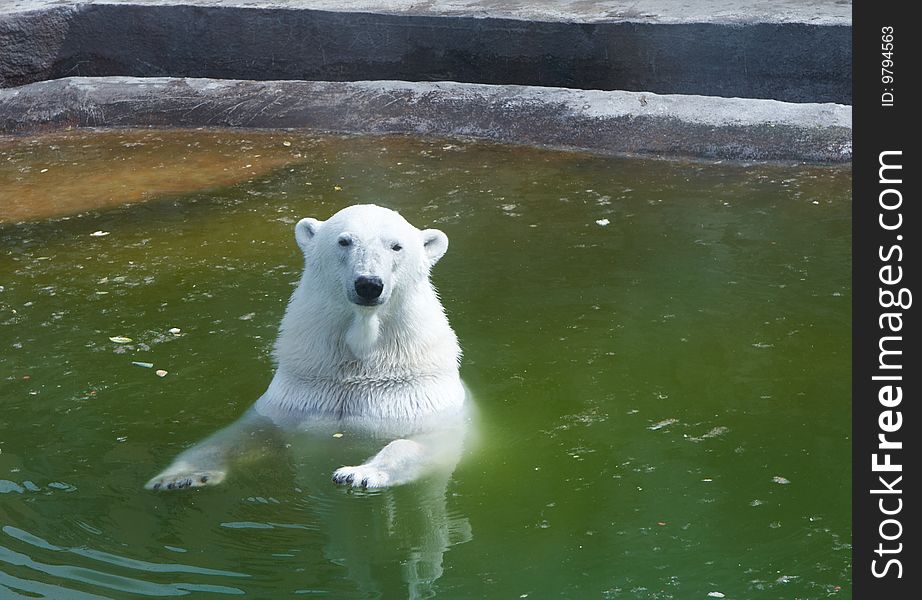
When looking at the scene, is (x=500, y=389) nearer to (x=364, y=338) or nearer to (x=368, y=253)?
(x=364, y=338)

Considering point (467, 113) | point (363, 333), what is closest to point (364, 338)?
point (363, 333)

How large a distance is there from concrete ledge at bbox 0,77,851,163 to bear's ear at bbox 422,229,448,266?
3.78m

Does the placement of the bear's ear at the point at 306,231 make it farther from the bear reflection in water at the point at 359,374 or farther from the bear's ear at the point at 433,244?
the bear's ear at the point at 433,244

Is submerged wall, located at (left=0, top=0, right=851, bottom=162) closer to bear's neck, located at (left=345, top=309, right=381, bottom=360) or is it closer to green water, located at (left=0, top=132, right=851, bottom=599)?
green water, located at (left=0, top=132, right=851, bottom=599)

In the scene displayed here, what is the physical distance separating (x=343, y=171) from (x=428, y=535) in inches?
171

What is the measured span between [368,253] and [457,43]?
529 centimetres

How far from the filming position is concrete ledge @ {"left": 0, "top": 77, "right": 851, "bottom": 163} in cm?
764

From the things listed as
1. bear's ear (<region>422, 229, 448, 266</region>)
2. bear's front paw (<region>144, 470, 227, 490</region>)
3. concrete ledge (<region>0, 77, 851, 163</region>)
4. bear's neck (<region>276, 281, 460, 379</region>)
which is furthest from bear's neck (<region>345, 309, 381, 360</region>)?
concrete ledge (<region>0, 77, 851, 163</region>)

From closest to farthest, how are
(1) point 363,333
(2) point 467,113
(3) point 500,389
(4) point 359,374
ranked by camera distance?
(1) point 363,333 → (4) point 359,374 → (3) point 500,389 → (2) point 467,113

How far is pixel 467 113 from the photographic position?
8492 millimetres

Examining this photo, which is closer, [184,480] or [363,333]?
[184,480]

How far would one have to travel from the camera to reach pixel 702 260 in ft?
19.7

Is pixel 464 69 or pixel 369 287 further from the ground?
pixel 464 69
